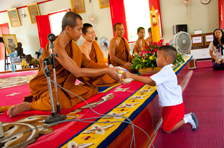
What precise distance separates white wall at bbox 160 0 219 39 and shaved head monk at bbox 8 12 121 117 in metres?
6.80

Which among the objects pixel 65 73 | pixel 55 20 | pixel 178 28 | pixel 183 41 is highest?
pixel 55 20

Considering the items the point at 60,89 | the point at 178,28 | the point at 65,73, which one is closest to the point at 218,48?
the point at 178,28

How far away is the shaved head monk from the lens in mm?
1555

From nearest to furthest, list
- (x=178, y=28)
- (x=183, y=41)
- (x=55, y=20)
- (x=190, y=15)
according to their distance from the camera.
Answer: (x=183, y=41) < (x=178, y=28) < (x=190, y=15) < (x=55, y=20)

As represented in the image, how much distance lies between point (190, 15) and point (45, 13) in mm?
7153

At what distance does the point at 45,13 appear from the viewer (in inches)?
403

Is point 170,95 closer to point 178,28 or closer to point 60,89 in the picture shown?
point 60,89

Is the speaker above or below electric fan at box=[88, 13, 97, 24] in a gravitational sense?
below

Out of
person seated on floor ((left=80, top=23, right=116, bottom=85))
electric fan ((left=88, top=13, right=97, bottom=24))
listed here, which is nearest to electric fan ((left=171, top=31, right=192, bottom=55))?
person seated on floor ((left=80, top=23, right=116, bottom=85))

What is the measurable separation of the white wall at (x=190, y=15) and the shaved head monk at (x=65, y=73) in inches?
268

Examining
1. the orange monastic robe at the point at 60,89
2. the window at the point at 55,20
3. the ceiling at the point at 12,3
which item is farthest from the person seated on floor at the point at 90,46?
the ceiling at the point at 12,3

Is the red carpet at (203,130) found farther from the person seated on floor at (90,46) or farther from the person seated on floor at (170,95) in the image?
the person seated on floor at (90,46)

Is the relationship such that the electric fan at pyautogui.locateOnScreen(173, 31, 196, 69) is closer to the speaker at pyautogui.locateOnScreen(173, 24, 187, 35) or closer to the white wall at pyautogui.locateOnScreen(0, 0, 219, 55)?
the speaker at pyautogui.locateOnScreen(173, 24, 187, 35)

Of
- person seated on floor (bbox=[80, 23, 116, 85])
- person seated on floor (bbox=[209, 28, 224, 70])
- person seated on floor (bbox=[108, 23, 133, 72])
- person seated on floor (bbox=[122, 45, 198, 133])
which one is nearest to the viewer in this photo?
person seated on floor (bbox=[122, 45, 198, 133])
